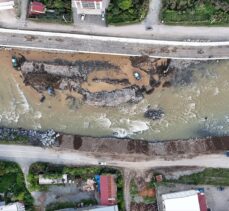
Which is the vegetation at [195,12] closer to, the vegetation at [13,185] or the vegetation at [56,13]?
the vegetation at [56,13]

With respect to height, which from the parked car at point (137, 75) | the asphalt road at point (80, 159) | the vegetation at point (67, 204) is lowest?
the vegetation at point (67, 204)

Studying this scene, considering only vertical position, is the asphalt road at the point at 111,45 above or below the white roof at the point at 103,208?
above

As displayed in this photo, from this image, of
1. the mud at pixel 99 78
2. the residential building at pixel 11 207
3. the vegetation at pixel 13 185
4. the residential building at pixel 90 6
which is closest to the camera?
the residential building at pixel 90 6

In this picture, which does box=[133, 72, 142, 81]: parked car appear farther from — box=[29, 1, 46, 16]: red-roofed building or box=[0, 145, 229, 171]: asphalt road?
box=[29, 1, 46, 16]: red-roofed building

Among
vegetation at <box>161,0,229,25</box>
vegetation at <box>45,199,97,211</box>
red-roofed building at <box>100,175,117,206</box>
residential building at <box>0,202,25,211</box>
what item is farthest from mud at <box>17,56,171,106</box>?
residential building at <box>0,202,25,211</box>

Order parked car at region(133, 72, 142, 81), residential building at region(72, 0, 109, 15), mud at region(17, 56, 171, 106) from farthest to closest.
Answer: mud at region(17, 56, 171, 106)
parked car at region(133, 72, 142, 81)
residential building at region(72, 0, 109, 15)

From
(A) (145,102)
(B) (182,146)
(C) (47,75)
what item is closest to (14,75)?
(C) (47,75)

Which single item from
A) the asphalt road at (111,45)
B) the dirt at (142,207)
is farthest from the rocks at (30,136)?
the dirt at (142,207)
